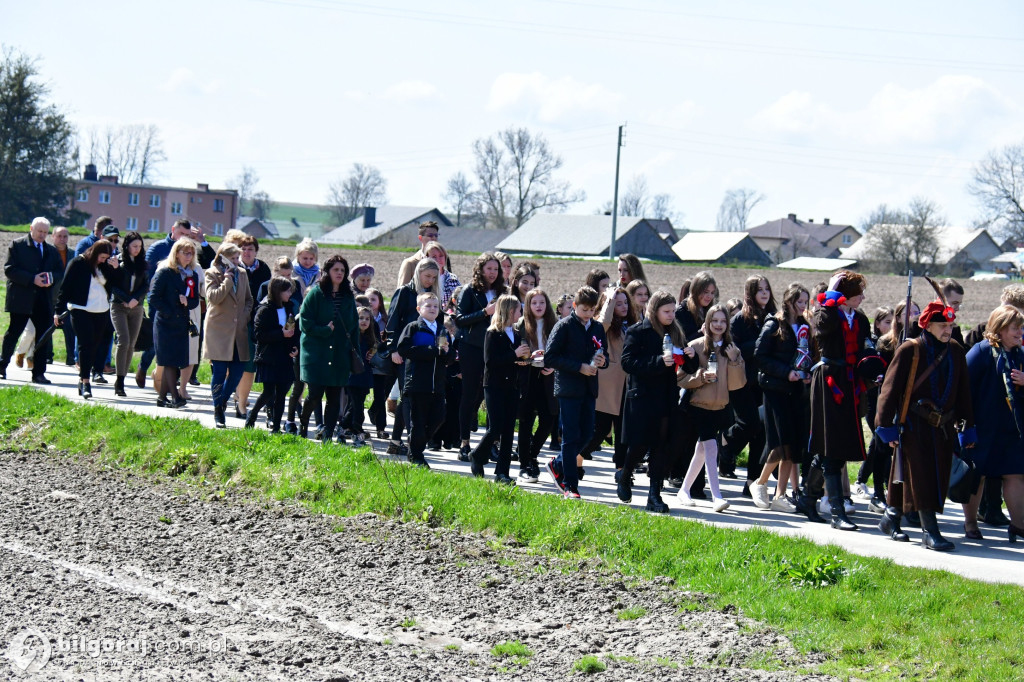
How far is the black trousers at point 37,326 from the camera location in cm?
1534

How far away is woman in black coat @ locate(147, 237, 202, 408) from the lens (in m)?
13.7

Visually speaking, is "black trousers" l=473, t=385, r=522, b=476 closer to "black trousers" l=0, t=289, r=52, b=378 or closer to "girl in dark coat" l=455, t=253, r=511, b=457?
"girl in dark coat" l=455, t=253, r=511, b=457

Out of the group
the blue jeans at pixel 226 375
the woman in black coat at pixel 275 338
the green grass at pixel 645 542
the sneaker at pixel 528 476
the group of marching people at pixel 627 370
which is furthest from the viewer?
the blue jeans at pixel 226 375

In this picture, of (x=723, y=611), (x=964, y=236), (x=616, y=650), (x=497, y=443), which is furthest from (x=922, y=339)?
(x=964, y=236)

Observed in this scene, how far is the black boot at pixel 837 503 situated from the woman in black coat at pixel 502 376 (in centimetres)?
276

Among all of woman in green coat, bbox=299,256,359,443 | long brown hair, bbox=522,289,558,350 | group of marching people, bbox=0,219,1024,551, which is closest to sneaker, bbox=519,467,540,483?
group of marching people, bbox=0,219,1024,551

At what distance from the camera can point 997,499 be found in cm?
1065

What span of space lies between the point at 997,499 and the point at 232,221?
380 ft

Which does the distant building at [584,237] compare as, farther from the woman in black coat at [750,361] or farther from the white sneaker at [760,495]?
the white sneaker at [760,495]

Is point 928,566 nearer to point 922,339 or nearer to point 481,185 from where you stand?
point 922,339

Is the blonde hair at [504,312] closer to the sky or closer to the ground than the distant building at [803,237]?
closer to the ground

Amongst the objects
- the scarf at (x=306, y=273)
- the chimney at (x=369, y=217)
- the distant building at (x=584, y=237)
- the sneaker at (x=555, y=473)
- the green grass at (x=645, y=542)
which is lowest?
the green grass at (x=645, y=542)

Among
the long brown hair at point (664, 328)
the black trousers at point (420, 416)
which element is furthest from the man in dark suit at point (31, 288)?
the long brown hair at point (664, 328)

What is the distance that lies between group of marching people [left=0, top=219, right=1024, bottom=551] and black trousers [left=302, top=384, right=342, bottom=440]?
0.09 ft
